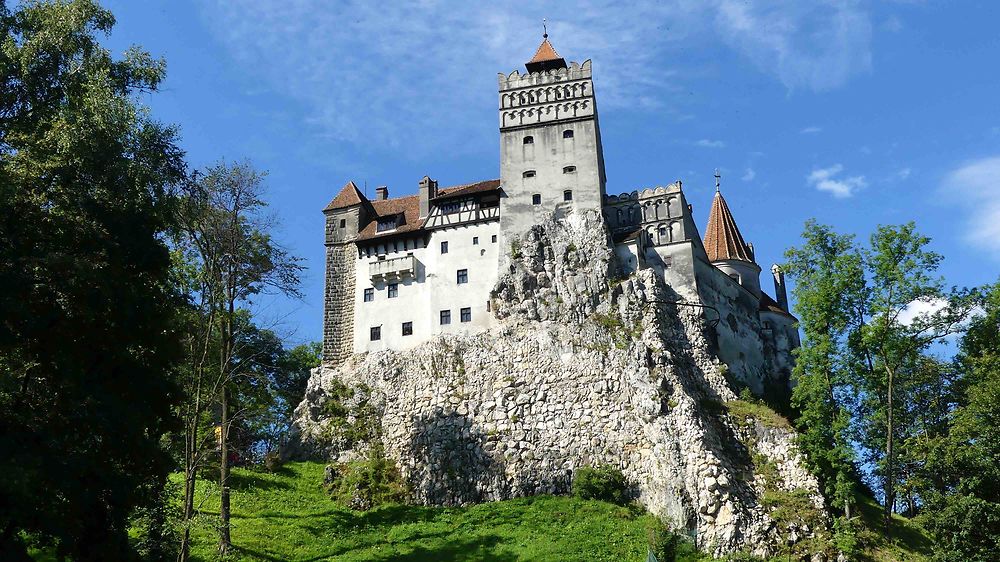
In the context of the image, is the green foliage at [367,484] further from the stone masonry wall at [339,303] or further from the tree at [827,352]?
the tree at [827,352]

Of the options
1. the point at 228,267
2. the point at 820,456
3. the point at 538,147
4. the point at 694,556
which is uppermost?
the point at 538,147

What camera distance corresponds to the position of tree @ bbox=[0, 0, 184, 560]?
23.8m

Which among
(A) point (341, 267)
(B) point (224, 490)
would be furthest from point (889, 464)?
(A) point (341, 267)

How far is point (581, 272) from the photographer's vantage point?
57.5 metres

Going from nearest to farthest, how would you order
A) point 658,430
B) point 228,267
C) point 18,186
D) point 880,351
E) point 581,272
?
point 18,186 → point 228,267 → point 880,351 → point 658,430 → point 581,272

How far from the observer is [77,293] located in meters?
25.4

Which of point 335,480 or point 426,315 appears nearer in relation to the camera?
point 335,480

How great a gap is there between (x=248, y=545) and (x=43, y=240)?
801 inches

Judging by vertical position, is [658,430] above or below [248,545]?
above

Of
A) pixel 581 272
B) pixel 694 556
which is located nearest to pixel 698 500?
pixel 694 556

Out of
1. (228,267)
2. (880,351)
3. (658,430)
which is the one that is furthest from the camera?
(658,430)

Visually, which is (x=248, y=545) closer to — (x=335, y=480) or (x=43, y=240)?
(x=335, y=480)

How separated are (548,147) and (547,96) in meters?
3.97

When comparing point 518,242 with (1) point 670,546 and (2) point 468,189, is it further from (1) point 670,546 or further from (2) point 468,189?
(1) point 670,546
